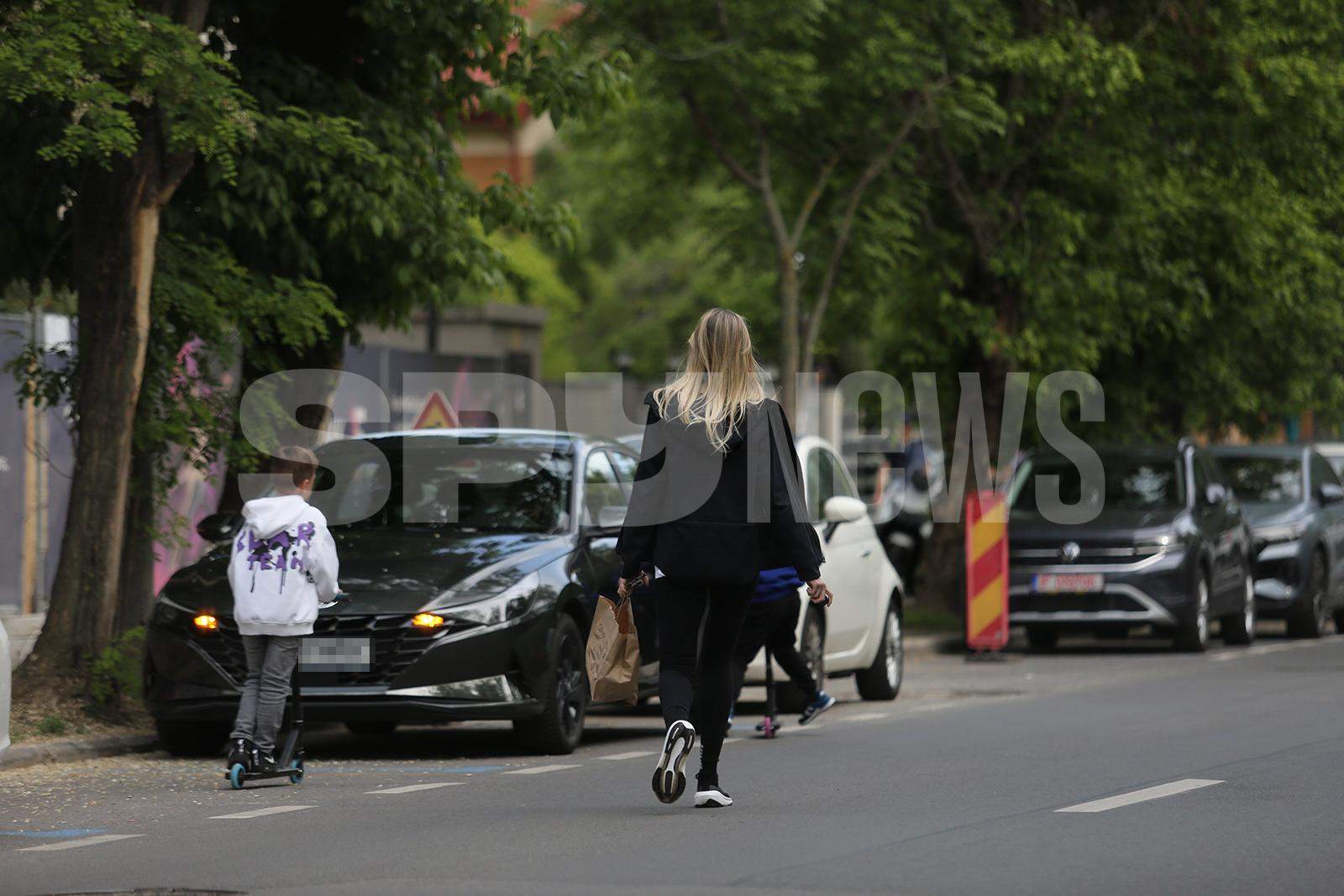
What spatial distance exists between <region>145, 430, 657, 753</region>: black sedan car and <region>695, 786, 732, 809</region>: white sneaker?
161cm

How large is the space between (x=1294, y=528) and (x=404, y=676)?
1348 centimetres

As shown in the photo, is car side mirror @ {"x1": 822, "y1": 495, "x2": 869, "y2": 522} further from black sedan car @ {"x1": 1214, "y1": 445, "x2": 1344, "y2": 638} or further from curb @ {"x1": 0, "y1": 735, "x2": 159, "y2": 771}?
black sedan car @ {"x1": 1214, "y1": 445, "x2": 1344, "y2": 638}

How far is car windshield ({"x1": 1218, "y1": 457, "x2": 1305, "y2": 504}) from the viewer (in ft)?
74.3

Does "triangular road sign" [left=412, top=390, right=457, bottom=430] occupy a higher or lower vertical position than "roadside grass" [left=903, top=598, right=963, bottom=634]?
higher

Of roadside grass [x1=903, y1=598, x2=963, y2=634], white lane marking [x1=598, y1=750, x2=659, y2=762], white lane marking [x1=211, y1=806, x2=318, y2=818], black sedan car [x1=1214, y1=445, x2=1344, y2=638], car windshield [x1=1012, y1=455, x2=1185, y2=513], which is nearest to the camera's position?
white lane marking [x1=211, y1=806, x2=318, y2=818]

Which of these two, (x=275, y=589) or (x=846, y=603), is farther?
(x=846, y=603)

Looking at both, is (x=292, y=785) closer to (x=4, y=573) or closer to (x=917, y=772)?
(x=917, y=772)

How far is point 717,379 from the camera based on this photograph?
27.8 ft

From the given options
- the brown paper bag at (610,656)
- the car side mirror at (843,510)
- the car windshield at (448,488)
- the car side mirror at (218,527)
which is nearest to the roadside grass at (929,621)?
the car side mirror at (843,510)

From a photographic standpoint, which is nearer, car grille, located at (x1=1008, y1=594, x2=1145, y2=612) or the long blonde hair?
the long blonde hair

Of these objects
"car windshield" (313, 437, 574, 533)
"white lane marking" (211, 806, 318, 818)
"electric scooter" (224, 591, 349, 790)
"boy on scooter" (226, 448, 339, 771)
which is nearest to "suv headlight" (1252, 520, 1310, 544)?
"car windshield" (313, 437, 574, 533)

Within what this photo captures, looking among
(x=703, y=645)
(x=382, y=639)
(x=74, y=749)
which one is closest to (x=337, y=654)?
(x=382, y=639)

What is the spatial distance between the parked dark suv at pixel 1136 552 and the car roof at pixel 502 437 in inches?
297

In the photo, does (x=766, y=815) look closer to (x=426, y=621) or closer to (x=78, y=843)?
(x=78, y=843)
